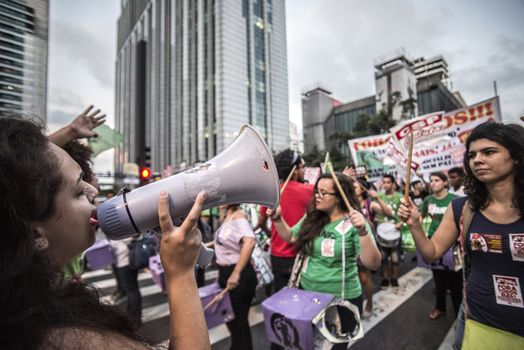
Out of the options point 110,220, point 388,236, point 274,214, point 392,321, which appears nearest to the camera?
point 110,220

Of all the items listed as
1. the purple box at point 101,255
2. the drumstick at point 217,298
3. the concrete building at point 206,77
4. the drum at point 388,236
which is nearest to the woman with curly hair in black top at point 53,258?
the drumstick at point 217,298

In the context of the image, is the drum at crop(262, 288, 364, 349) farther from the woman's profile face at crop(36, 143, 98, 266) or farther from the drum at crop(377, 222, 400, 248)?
the drum at crop(377, 222, 400, 248)

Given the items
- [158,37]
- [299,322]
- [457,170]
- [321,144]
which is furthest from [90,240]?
[158,37]

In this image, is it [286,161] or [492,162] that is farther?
[286,161]

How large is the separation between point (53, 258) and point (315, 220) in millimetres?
1990

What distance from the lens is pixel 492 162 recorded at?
1.62m

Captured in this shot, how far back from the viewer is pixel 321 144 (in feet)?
200

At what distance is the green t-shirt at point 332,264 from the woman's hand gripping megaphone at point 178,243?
1.54 m

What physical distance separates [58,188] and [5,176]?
15cm

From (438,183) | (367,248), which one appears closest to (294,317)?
(367,248)

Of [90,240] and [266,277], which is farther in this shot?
[266,277]

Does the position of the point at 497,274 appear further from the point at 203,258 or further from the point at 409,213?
the point at 203,258

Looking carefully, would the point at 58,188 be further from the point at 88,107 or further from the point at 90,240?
the point at 88,107

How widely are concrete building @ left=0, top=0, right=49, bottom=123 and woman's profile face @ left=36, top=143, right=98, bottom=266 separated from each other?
6.92 feet
